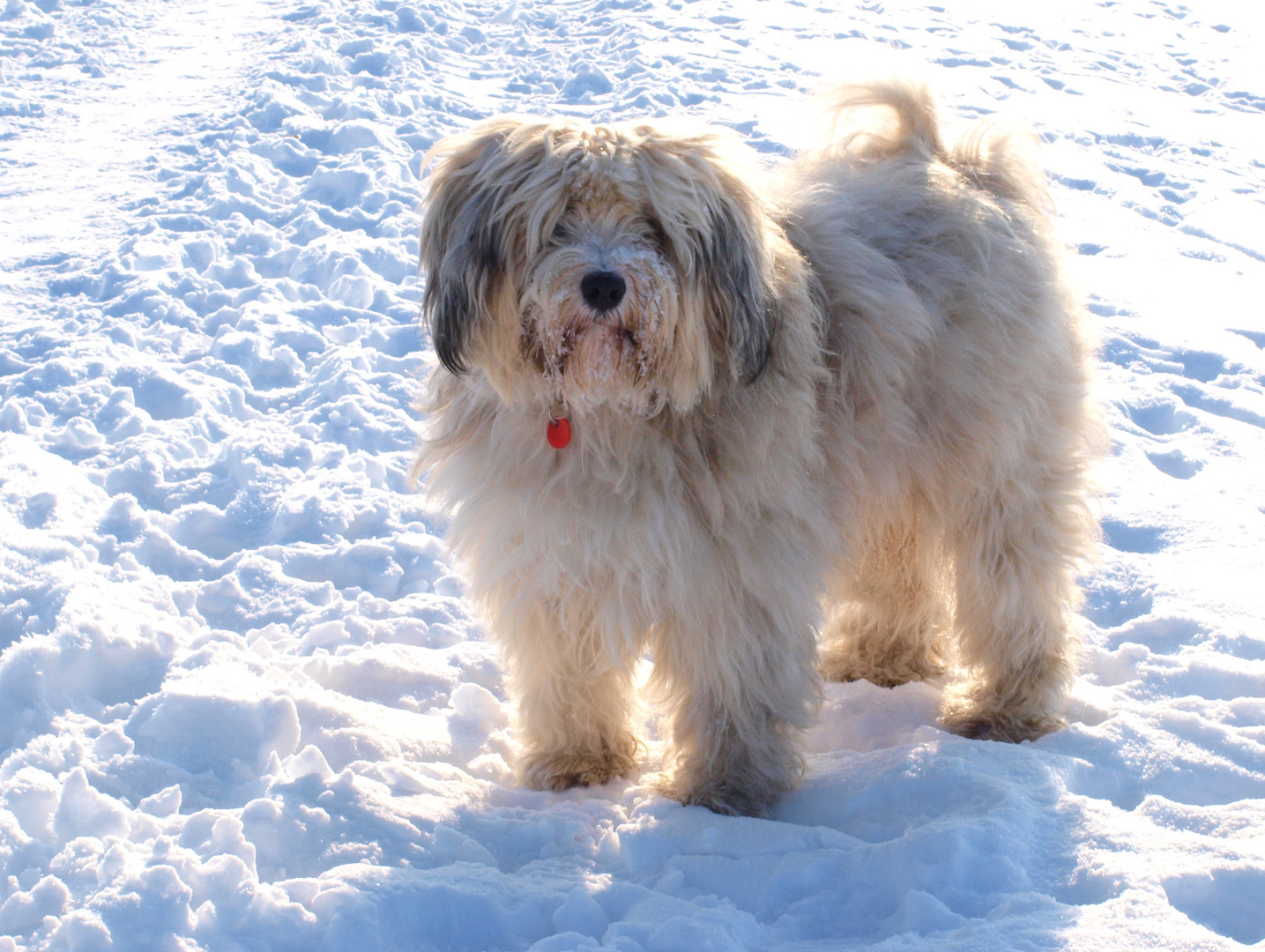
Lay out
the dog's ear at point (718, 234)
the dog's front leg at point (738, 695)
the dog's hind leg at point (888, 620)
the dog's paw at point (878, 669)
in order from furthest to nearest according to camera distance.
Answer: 1. the dog's paw at point (878, 669)
2. the dog's hind leg at point (888, 620)
3. the dog's front leg at point (738, 695)
4. the dog's ear at point (718, 234)

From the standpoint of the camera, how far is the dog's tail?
11.2ft

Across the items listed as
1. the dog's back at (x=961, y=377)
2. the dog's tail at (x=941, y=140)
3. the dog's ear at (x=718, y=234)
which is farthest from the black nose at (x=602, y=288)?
the dog's tail at (x=941, y=140)

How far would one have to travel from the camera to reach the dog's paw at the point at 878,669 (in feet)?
12.8

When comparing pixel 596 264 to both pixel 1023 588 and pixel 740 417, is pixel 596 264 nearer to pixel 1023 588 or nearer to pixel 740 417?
pixel 740 417

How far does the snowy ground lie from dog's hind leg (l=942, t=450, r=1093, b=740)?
17 centimetres

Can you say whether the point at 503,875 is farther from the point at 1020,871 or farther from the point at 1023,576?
the point at 1023,576

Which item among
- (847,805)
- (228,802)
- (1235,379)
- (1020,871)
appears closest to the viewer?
(1020,871)

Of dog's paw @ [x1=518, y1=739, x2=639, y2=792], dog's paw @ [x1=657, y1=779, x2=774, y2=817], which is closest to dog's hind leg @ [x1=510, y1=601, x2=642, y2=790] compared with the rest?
dog's paw @ [x1=518, y1=739, x2=639, y2=792]

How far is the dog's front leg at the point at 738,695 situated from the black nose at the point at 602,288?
34.1 inches

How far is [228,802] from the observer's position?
8.97 feet

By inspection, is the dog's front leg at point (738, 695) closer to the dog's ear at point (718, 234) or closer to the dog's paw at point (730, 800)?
the dog's paw at point (730, 800)

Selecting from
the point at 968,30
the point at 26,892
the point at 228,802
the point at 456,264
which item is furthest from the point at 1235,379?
the point at 968,30

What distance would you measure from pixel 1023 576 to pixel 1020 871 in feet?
3.63

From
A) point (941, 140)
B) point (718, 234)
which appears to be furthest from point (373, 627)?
point (941, 140)
